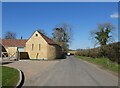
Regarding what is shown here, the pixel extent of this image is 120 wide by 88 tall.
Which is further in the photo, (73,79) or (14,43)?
(14,43)

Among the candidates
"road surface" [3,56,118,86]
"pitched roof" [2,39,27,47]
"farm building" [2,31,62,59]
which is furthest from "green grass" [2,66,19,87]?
"pitched roof" [2,39,27,47]

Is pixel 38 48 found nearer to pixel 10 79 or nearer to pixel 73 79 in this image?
pixel 73 79

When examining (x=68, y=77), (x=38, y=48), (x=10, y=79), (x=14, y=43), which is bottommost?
(x=68, y=77)

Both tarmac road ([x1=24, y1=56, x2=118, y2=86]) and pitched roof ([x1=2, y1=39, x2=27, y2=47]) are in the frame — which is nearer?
tarmac road ([x1=24, y1=56, x2=118, y2=86])

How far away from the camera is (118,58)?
27172 mm

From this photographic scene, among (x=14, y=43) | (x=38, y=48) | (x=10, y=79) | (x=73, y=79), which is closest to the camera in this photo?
(x=10, y=79)

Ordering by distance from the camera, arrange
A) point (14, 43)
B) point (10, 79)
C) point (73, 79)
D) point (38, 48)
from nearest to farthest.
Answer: point (10, 79), point (73, 79), point (38, 48), point (14, 43)

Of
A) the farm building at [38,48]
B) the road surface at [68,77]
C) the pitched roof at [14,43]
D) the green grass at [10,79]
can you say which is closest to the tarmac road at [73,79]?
the road surface at [68,77]

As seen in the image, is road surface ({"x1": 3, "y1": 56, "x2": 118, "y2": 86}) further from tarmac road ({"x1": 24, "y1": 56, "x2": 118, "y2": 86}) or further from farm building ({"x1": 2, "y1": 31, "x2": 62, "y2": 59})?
farm building ({"x1": 2, "y1": 31, "x2": 62, "y2": 59})

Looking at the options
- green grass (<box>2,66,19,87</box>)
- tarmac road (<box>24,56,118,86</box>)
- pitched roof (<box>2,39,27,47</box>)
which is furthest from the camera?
pitched roof (<box>2,39,27,47</box>)

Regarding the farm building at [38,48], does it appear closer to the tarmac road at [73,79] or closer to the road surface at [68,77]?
the road surface at [68,77]

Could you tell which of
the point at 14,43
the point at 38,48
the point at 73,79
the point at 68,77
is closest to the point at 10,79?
the point at 73,79

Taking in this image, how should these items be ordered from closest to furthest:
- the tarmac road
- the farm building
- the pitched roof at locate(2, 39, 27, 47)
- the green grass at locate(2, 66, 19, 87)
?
the green grass at locate(2, 66, 19, 87)
the tarmac road
the farm building
the pitched roof at locate(2, 39, 27, 47)

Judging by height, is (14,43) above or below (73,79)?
above
